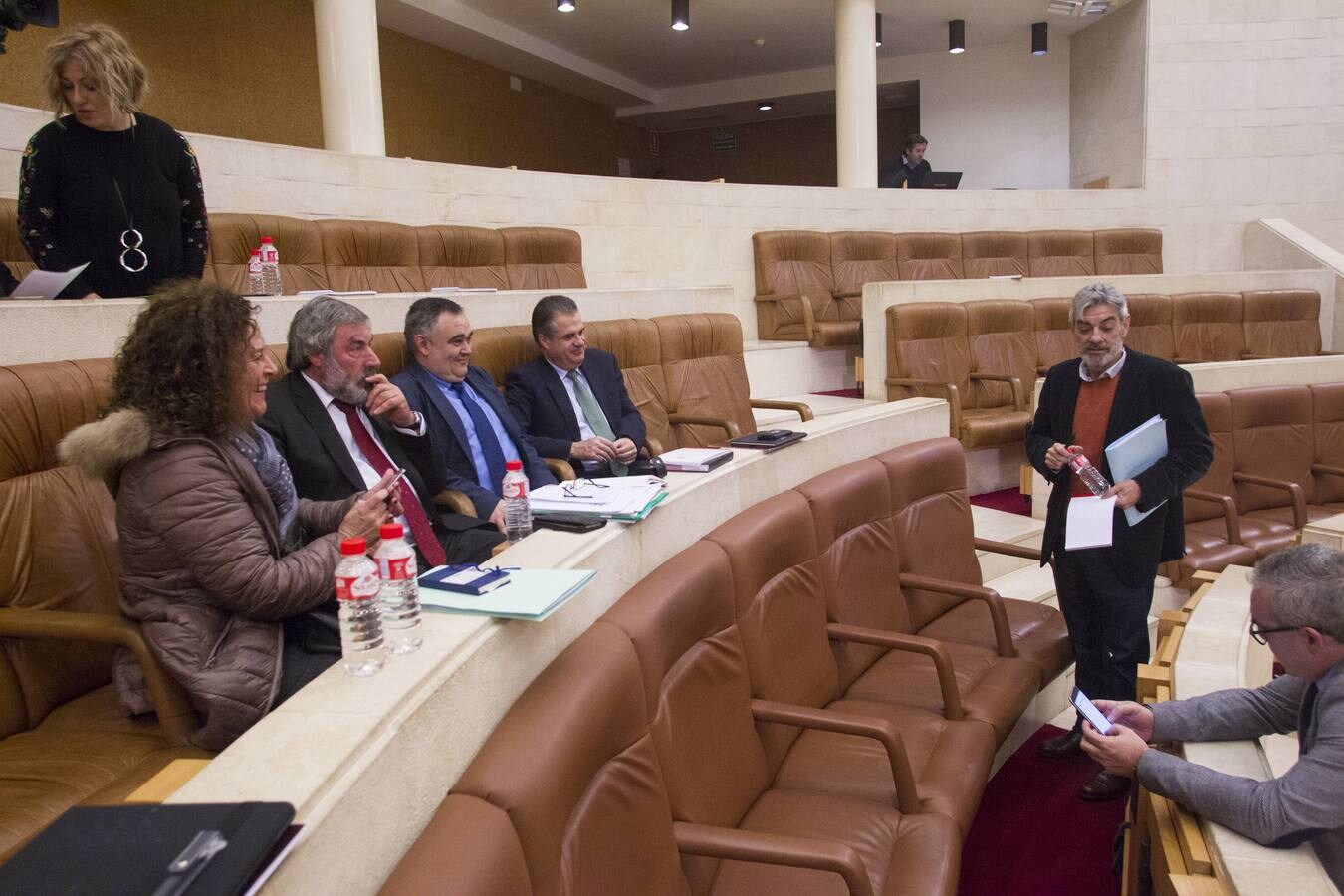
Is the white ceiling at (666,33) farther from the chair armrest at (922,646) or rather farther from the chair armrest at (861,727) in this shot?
the chair armrest at (861,727)

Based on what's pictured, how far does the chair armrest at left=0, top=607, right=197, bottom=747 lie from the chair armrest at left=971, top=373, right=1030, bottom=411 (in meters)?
4.22

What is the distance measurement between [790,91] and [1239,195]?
15.5 ft

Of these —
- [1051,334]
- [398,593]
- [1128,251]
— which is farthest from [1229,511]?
[1128,251]

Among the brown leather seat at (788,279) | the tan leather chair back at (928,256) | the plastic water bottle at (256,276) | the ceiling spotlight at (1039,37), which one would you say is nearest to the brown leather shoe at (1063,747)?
the plastic water bottle at (256,276)

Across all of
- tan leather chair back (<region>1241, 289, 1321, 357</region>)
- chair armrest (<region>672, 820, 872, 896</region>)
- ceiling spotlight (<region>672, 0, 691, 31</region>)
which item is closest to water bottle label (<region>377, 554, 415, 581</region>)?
chair armrest (<region>672, 820, 872, 896</region>)

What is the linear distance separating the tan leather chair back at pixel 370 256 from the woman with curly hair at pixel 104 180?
1886mm

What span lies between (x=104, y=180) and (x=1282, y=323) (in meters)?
6.31

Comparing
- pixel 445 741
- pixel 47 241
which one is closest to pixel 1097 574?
pixel 445 741

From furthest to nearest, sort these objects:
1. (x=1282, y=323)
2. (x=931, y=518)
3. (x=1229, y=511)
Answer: (x=1282, y=323), (x=1229, y=511), (x=931, y=518)

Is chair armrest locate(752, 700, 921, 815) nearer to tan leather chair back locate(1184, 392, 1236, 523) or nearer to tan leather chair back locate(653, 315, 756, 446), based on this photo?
tan leather chair back locate(653, 315, 756, 446)

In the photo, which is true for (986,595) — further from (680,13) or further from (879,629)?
(680,13)

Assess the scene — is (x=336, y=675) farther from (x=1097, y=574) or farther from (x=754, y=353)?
(x=754, y=353)

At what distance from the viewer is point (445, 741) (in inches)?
40.6

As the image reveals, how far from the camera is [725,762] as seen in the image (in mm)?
1643
